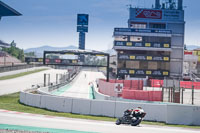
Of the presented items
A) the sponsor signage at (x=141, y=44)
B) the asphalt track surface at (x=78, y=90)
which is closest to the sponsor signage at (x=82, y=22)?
the asphalt track surface at (x=78, y=90)

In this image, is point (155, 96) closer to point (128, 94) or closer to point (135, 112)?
point (128, 94)

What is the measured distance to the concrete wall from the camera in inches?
730

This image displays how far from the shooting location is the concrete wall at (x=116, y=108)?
18.5 meters

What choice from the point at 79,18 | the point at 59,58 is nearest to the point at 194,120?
the point at 59,58

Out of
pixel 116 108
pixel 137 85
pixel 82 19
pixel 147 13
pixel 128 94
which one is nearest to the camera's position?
pixel 116 108

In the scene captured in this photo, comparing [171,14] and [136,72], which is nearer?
[136,72]

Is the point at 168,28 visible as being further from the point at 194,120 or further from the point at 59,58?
the point at 194,120

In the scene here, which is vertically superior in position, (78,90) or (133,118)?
(133,118)

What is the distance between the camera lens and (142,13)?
214 ft

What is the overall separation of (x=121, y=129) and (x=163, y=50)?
47742 mm

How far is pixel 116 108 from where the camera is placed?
19.6 m

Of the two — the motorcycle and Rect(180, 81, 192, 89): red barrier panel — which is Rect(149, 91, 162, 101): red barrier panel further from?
Rect(180, 81, 192, 89): red barrier panel

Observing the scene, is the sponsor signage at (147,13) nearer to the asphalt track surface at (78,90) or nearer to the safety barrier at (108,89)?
the asphalt track surface at (78,90)

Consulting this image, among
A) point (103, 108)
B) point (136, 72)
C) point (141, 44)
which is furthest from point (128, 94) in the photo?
point (141, 44)
